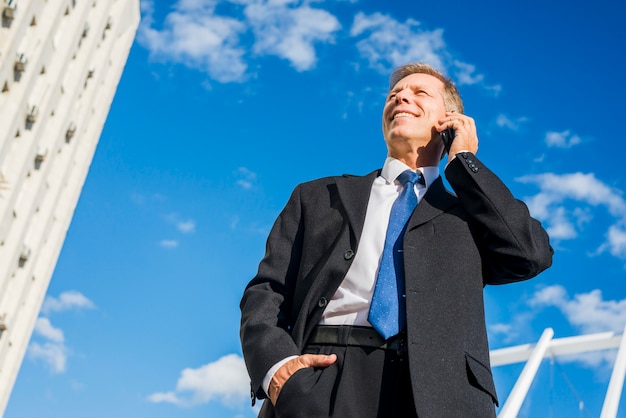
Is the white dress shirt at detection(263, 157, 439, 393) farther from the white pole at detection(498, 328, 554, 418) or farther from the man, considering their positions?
the white pole at detection(498, 328, 554, 418)

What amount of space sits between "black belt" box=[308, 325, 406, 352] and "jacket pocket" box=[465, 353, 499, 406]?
0.93 ft

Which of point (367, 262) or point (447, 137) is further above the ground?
point (447, 137)

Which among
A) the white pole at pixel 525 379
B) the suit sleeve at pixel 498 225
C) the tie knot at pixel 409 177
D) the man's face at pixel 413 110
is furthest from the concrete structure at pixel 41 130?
the suit sleeve at pixel 498 225

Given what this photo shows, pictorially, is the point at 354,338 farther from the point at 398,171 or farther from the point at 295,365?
the point at 398,171

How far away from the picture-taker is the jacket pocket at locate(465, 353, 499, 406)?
3.15 m

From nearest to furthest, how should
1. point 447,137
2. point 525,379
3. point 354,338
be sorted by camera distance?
point 354,338 < point 447,137 < point 525,379

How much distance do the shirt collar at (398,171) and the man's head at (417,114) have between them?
2.3 inches

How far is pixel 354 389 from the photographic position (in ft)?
10.2

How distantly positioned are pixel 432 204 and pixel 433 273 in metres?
0.45

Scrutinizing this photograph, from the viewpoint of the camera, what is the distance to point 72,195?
117 ft

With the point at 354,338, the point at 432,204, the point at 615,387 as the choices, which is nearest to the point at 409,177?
the point at 432,204

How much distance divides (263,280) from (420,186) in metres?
0.96

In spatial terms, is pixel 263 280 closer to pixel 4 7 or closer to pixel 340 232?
pixel 340 232

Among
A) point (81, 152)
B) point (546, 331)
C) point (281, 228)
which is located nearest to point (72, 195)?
point (81, 152)
